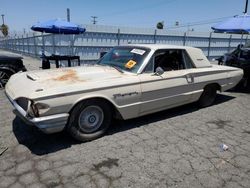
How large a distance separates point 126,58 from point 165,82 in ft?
2.93

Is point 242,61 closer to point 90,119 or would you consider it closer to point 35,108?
point 90,119

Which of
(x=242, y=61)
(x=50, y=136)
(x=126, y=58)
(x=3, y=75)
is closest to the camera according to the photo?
(x=50, y=136)

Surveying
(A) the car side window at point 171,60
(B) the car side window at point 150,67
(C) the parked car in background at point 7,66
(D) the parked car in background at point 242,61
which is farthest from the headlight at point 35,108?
(D) the parked car in background at point 242,61

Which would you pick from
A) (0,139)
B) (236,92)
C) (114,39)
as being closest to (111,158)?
(0,139)

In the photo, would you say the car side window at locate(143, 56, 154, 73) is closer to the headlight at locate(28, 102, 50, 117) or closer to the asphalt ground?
the asphalt ground

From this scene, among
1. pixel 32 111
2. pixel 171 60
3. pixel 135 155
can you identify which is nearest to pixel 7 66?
pixel 32 111

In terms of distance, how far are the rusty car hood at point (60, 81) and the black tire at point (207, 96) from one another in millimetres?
2412

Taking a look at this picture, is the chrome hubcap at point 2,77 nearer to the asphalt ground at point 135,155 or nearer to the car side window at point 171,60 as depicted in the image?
the asphalt ground at point 135,155

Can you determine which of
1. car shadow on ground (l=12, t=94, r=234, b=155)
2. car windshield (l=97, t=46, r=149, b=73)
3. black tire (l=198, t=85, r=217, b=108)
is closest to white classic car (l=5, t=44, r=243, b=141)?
car windshield (l=97, t=46, r=149, b=73)

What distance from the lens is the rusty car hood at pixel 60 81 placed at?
11.3 feet

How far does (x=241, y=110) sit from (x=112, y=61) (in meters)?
3.39

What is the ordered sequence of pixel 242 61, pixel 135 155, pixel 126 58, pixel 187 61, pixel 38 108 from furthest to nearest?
pixel 242 61, pixel 187 61, pixel 126 58, pixel 135 155, pixel 38 108

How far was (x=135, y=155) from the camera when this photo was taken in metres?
3.55

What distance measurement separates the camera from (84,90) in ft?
11.9
